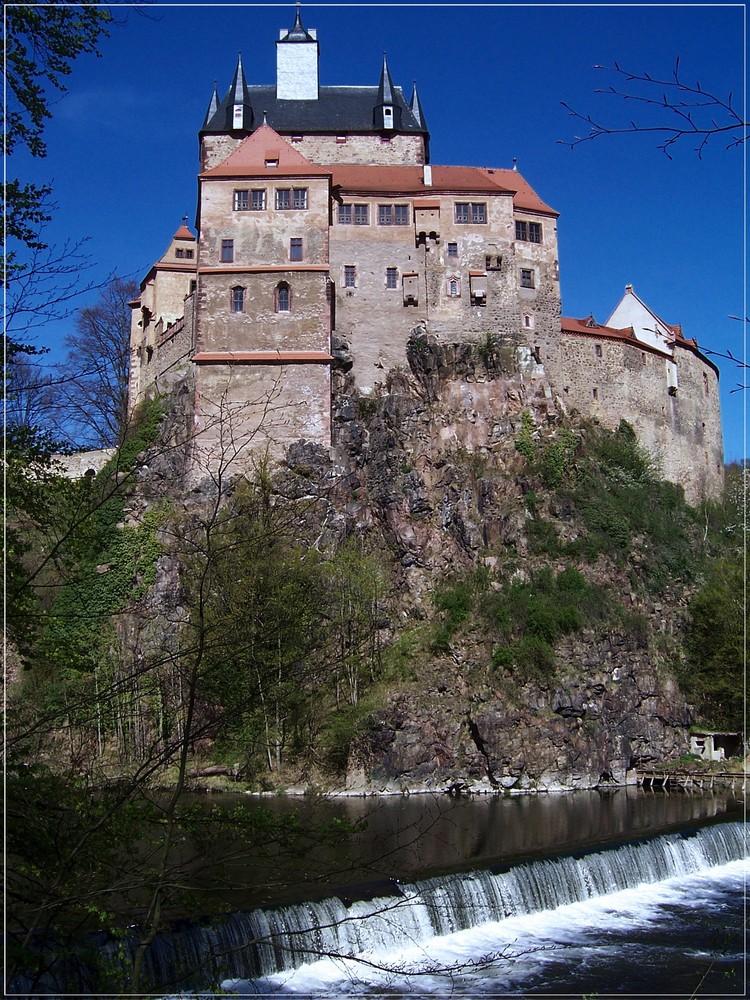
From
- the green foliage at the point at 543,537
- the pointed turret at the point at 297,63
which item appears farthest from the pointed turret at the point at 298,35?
the green foliage at the point at 543,537

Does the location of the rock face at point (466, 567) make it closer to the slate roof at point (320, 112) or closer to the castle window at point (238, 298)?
the castle window at point (238, 298)

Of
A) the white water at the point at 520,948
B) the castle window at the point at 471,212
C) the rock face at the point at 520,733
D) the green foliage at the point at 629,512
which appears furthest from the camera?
the castle window at the point at 471,212

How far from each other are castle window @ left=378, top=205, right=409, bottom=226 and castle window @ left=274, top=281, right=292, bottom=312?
235 inches

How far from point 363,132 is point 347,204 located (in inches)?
245

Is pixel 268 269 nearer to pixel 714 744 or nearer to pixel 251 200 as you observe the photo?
pixel 251 200

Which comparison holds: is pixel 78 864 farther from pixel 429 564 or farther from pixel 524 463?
pixel 524 463

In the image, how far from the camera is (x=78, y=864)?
684 cm

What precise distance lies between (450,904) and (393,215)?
36.4 m

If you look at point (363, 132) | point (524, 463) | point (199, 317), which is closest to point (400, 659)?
point (524, 463)

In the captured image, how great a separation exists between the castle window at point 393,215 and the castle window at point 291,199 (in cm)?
396

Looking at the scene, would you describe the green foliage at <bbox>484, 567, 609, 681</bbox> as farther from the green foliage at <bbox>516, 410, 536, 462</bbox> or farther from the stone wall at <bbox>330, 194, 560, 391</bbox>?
the stone wall at <bbox>330, 194, 560, 391</bbox>

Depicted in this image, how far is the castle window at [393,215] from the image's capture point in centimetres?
4412

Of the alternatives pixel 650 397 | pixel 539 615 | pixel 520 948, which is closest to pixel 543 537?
pixel 539 615

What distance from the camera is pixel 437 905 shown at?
11.1m
